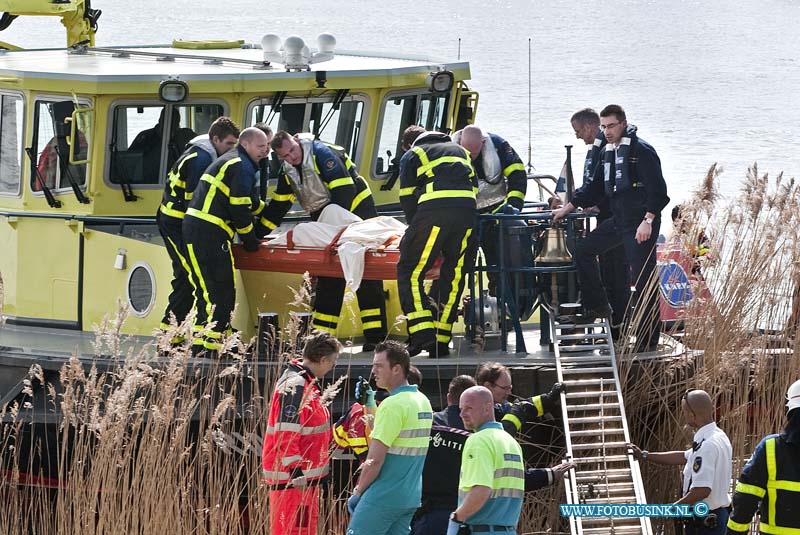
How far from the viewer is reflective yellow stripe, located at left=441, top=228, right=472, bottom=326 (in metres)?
7.98

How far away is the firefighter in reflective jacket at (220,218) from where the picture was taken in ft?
26.4

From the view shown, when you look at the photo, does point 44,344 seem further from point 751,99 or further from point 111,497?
point 751,99

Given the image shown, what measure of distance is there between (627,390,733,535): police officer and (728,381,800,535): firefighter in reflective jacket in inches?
34.6

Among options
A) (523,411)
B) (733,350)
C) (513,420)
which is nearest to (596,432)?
(523,411)

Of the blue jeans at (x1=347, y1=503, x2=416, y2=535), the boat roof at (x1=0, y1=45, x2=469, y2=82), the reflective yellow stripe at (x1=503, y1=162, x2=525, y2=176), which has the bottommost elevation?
the blue jeans at (x1=347, y1=503, x2=416, y2=535)

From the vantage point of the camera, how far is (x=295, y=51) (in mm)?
9516

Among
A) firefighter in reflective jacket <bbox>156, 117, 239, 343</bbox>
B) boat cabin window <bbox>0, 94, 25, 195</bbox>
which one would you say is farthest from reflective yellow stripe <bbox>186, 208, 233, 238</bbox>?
boat cabin window <bbox>0, 94, 25, 195</bbox>

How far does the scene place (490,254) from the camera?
27.7 feet

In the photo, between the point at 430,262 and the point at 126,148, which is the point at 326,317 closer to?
the point at 430,262

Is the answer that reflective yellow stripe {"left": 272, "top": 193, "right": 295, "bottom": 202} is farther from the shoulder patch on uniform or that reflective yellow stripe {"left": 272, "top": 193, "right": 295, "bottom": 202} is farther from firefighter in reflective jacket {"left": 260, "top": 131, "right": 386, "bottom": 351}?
the shoulder patch on uniform

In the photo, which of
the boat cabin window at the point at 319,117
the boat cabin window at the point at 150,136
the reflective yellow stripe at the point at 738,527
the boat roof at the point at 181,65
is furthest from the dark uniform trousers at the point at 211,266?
the reflective yellow stripe at the point at 738,527

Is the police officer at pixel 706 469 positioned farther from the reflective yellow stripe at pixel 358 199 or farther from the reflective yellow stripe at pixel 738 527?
the reflective yellow stripe at pixel 358 199

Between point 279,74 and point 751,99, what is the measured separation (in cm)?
2289

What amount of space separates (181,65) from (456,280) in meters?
3.15
